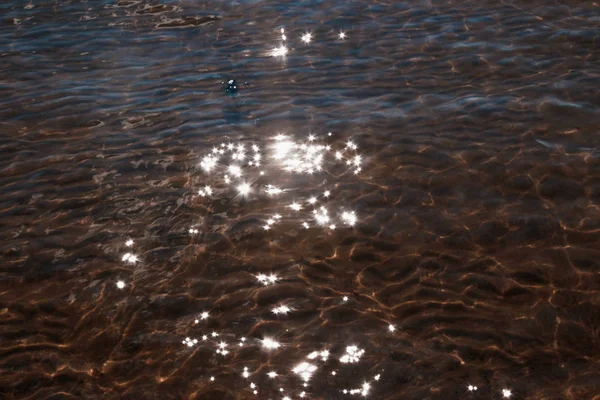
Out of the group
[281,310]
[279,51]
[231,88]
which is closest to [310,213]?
[281,310]

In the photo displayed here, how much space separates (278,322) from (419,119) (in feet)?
13.3

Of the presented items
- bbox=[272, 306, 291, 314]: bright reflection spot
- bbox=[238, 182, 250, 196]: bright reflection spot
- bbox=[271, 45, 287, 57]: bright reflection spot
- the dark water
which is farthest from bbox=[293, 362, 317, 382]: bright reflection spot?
bbox=[271, 45, 287, 57]: bright reflection spot

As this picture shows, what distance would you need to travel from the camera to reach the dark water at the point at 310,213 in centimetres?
518

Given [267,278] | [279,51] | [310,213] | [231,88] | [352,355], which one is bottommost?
[352,355]

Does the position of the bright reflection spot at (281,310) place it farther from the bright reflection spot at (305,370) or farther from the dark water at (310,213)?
the bright reflection spot at (305,370)

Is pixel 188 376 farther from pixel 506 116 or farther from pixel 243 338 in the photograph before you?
pixel 506 116

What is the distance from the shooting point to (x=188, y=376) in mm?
5105

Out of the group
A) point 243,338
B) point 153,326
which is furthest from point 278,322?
A: point 153,326

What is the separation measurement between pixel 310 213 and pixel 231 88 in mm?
3392

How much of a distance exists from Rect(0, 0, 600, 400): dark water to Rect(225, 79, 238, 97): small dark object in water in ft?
0.49

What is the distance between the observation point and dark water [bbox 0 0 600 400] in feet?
17.0

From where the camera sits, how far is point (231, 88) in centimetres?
915

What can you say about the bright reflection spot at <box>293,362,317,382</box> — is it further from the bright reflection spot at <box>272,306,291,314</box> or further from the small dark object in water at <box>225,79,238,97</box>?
the small dark object in water at <box>225,79,238,97</box>

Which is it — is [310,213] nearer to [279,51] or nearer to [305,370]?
[305,370]
